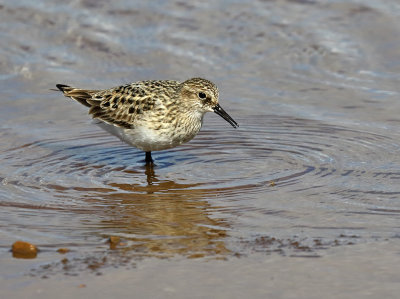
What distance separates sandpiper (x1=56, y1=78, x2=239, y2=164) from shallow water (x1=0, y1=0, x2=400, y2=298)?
351mm

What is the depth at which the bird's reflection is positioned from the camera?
6.49m

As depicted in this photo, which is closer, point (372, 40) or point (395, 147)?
point (395, 147)

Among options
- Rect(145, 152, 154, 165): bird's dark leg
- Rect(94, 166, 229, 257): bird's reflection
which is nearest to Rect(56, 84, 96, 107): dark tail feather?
Rect(145, 152, 154, 165): bird's dark leg

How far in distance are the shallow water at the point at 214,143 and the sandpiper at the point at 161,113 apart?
0.35 meters

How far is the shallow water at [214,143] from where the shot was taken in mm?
6609

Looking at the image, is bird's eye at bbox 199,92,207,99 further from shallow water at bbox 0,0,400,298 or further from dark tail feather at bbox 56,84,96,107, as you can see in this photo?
dark tail feather at bbox 56,84,96,107

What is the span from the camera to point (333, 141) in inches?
380

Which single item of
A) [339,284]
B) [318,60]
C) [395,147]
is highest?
[318,60]

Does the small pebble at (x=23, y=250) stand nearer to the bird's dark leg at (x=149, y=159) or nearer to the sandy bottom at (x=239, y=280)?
the sandy bottom at (x=239, y=280)

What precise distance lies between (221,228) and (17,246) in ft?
5.74

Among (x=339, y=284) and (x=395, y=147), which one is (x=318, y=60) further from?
(x=339, y=284)

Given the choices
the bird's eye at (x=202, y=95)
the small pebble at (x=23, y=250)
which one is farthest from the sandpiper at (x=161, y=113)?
the small pebble at (x=23, y=250)

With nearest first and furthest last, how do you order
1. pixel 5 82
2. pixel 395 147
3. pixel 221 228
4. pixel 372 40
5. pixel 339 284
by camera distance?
pixel 339 284 → pixel 221 228 → pixel 395 147 → pixel 5 82 → pixel 372 40

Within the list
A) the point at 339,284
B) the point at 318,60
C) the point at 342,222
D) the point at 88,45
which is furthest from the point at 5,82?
the point at 339,284
